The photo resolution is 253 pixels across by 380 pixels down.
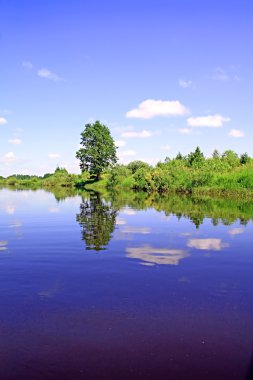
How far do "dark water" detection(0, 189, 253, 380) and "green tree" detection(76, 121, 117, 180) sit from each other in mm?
69750

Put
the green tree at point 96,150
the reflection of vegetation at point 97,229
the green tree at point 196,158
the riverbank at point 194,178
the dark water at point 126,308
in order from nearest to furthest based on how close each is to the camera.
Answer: the dark water at point 126,308 → the reflection of vegetation at point 97,229 → the riverbank at point 194,178 → the green tree at point 196,158 → the green tree at point 96,150

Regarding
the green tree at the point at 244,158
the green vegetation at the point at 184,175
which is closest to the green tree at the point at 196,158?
the green vegetation at the point at 184,175

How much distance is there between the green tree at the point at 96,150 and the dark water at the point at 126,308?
69750 mm

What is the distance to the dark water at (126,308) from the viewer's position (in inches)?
204

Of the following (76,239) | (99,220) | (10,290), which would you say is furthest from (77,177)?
(10,290)

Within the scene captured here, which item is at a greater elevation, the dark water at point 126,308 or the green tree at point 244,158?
the green tree at point 244,158

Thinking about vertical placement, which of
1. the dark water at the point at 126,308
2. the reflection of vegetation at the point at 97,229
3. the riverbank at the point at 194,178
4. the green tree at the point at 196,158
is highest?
the green tree at the point at 196,158

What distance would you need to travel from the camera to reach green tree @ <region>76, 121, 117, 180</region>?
8400 centimetres

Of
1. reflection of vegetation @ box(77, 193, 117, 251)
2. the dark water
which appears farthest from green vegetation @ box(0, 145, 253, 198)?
the dark water

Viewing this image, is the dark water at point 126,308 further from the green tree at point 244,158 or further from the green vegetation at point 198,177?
the green tree at point 244,158

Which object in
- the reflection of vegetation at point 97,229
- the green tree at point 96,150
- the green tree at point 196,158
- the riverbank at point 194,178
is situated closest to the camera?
the reflection of vegetation at point 97,229

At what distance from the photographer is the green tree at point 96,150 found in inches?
3307

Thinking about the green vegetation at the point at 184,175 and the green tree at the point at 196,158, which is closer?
the green vegetation at the point at 184,175

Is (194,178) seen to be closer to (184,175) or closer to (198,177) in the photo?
(198,177)
